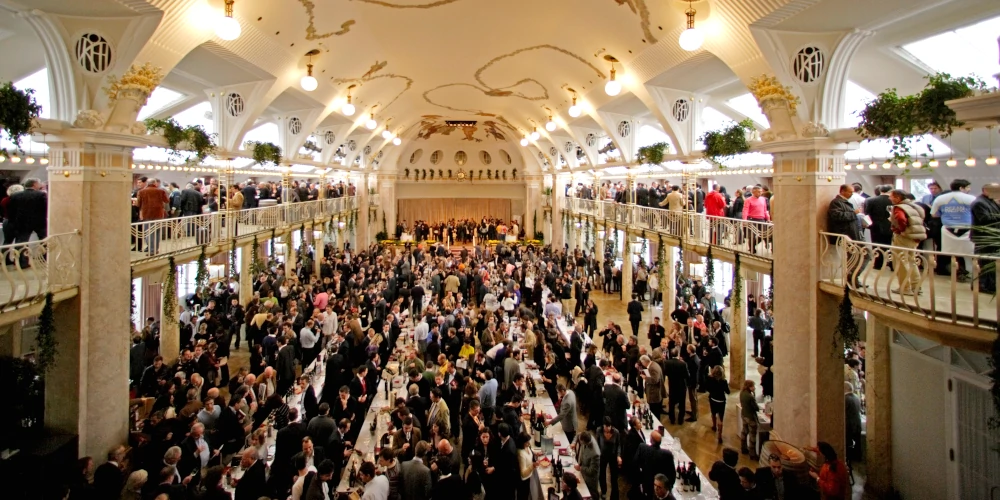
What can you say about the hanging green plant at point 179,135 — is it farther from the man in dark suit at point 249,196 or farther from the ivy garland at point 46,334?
the man in dark suit at point 249,196

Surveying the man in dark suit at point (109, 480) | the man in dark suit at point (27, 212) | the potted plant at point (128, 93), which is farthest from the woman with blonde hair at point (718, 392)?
the man in dark suit at point (27, 212)

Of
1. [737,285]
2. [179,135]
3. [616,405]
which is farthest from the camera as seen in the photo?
[737,285]

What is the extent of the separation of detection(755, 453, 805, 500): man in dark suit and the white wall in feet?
7.18

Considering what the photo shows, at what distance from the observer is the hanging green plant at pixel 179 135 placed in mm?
9664

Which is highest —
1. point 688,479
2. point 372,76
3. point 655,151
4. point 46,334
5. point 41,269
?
point 372,76

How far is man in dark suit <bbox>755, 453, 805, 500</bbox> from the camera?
17.9ft

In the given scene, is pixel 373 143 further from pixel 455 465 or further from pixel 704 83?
pixel 455 465

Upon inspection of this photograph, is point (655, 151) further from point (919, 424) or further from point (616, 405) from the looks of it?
point (919, 424)

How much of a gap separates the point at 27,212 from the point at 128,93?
1939 mm

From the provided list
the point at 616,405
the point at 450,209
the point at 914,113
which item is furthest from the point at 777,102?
the point at 450,209

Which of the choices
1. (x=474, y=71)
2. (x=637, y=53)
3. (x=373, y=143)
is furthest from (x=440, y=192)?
(x=637, y=53)

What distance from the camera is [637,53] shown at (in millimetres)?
10719

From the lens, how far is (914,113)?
5.84 meters

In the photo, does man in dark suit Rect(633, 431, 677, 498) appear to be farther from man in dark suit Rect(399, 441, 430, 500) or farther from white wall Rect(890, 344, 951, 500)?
white wall Rect(890, 344, 951, 500)
